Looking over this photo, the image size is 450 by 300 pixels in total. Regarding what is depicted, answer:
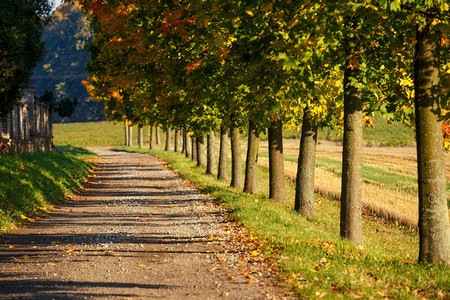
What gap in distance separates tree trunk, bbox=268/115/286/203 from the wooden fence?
1200 centimetres

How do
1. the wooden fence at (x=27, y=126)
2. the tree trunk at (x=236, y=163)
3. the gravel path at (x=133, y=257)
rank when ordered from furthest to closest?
the wooden fence at (x=27, y=126)
the tree trunk at (x=236, y=163)
the gravel path at (x=133, y=257)

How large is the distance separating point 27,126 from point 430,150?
3067cm

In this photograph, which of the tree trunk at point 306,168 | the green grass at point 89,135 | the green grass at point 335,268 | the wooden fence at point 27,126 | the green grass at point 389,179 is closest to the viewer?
the green grass at point 335,268

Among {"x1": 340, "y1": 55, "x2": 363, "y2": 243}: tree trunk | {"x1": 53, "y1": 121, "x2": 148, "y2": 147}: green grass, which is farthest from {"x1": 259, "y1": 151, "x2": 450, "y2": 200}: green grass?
{"x1": 53, "y1": 121, "x2": 148, "y2": 147}: green grass

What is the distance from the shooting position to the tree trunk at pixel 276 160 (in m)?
18.2

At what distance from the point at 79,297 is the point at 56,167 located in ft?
57.1

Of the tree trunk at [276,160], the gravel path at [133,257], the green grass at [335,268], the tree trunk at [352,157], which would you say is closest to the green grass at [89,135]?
the tree trunk at [276,160]

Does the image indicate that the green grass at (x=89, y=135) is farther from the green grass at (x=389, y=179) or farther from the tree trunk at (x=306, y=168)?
the tree trunk at (x=306, y=168)

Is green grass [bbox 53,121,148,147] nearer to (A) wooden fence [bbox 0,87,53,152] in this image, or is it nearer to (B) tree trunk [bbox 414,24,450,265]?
(A) wooden fence [bbox 0,87,53,152]

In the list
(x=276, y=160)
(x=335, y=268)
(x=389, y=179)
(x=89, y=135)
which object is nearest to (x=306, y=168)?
(x=276, y=160)

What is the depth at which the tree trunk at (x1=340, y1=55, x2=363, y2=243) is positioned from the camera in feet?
37.3

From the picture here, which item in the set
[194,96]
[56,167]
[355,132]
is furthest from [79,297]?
[56,167]

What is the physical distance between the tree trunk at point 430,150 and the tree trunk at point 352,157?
236cm

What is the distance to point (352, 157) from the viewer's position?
1148 centimetres
